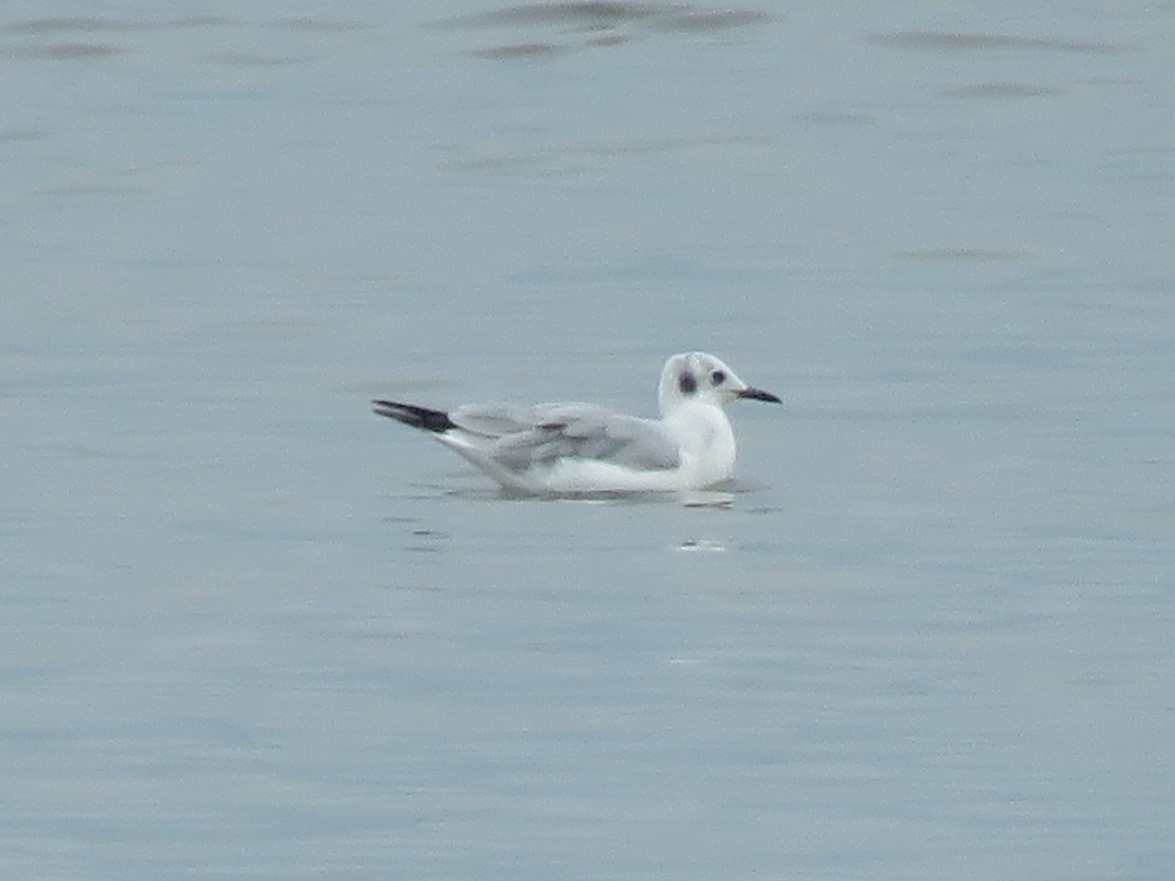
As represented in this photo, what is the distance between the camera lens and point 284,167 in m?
26.7

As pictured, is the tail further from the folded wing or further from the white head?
the white head

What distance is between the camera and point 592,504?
47.2ft

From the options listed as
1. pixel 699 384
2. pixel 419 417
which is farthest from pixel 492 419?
pixel 699 384

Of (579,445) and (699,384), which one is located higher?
(699,384)

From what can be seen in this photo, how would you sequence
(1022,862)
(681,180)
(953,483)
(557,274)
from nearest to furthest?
1. (1022,862)
2. (953,483)
3. (557,274)
4. (681,180)

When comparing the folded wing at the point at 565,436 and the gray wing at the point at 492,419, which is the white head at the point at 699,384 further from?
the gray wing at the point at 492,419

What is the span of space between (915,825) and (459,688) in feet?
6.07

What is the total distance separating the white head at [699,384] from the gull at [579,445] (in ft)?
0.64

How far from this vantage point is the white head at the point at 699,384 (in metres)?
15.3

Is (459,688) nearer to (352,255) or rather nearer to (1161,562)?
(1161,562)

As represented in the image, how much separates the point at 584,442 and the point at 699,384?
86cm

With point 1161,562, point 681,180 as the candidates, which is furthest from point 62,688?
point 681,180

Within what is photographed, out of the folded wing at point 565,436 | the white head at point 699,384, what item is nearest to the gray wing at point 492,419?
the folded wing at point 565,436

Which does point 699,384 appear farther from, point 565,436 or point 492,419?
point 492,419
